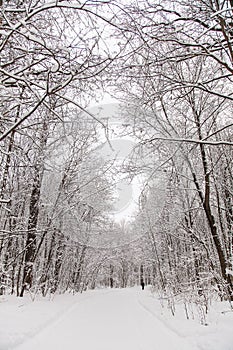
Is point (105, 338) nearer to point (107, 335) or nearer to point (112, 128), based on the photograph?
point (107, 335)

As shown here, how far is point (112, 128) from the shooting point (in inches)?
149

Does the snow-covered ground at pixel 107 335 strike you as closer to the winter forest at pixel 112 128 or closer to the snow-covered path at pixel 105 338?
the snow-covered path at pixel 105 338

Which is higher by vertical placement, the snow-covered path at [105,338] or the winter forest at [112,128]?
the winter forest at [112,128]

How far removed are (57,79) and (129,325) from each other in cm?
511

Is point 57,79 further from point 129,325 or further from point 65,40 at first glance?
point 129,325

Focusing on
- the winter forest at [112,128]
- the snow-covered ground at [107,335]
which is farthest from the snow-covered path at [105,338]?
the winter forest at [112,128]

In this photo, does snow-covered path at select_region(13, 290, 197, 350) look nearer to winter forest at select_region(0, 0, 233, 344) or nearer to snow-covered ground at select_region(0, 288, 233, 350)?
snow-covered ground at select_region(0, 288, 233, 350)

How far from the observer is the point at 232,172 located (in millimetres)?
12383

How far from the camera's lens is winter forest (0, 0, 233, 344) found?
3650mm

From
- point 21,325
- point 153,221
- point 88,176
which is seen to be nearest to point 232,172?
point 153,221

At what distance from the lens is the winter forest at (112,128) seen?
365cm

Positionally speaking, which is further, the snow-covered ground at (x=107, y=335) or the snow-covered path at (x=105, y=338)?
the snow-covered path at (x=105, y=338)

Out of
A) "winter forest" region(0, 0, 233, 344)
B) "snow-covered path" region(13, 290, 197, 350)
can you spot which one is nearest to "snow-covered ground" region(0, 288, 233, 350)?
"snow-covered path" region(13, 290, 197, 350)

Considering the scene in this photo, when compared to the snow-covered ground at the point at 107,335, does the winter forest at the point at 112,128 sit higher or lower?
higher
